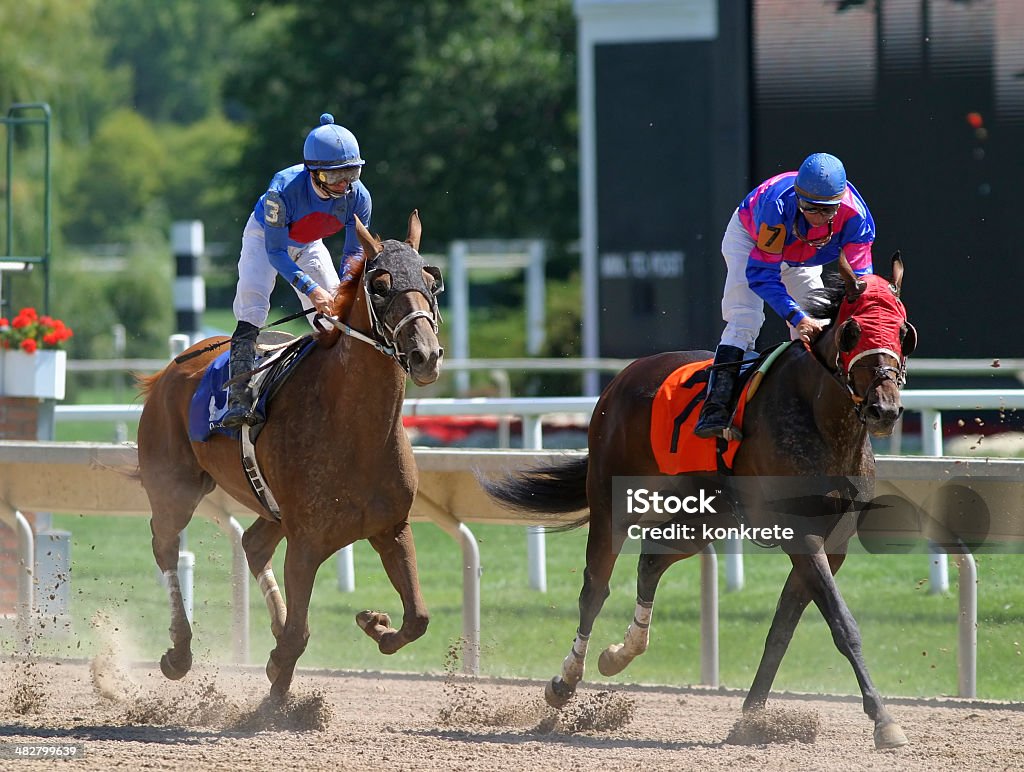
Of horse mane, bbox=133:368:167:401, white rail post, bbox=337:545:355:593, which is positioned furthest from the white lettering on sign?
horse mane, bbox=133:368:167:401

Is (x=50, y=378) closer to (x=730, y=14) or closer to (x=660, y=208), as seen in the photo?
(x=730, y=14)

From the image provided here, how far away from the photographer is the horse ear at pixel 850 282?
5.02 metres

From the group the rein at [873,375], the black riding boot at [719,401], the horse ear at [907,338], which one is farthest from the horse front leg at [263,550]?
the horse ear at [907,338]

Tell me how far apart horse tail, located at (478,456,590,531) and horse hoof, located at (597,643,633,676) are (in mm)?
503

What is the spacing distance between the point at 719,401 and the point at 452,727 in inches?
54.7

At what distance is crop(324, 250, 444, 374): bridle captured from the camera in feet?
16.7

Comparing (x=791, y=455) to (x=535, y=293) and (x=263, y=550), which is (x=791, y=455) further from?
(x=535, y=293)

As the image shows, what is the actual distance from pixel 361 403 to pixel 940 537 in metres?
2.05

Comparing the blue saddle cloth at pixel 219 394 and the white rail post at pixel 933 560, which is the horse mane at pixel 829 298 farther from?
the white rail post at pixel 933 560

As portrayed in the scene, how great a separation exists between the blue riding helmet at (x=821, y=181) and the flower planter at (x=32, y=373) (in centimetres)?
405

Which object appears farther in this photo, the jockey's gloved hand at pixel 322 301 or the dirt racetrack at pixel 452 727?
the jockey's gloved hand at pixel 322 301

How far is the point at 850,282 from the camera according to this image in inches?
199

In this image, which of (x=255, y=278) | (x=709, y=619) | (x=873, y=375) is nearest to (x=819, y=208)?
(x=873, y=375)

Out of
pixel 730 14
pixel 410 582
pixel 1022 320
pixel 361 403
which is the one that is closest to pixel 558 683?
pixel 410 582
